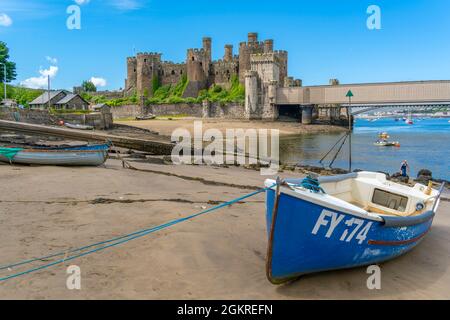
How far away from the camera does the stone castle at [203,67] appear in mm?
77250

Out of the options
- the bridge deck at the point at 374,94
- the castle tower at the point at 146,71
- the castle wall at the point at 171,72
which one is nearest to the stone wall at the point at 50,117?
the castle tower at the point at 146,71

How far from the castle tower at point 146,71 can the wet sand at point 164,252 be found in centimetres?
7074

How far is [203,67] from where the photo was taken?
7988 cm

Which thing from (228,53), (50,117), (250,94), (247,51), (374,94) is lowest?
(50,117)

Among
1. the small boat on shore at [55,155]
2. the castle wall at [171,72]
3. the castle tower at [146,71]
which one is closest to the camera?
the small boat on shore at [55,155]

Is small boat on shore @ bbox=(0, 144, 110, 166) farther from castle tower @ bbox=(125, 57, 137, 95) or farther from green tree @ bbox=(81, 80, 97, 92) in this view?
green tree @ bbox=(81, 80, 97, 92)

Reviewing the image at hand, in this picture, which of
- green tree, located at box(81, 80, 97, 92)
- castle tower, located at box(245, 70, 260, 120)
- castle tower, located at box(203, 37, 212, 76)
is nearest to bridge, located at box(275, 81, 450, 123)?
castle tower, located at box(245, 70, 260, 120)

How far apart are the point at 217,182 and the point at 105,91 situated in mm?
83222

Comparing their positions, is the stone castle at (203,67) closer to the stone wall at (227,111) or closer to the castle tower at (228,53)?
the castle tower at (228,53)

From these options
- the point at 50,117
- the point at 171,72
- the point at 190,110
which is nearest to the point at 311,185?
the point at 50,117

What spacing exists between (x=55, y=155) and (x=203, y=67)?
64778 mm

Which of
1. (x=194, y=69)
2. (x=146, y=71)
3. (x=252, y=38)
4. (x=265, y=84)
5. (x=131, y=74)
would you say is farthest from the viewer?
(x=131, y=74)

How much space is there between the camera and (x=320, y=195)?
298 inches

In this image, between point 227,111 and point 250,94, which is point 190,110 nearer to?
point 227,111
